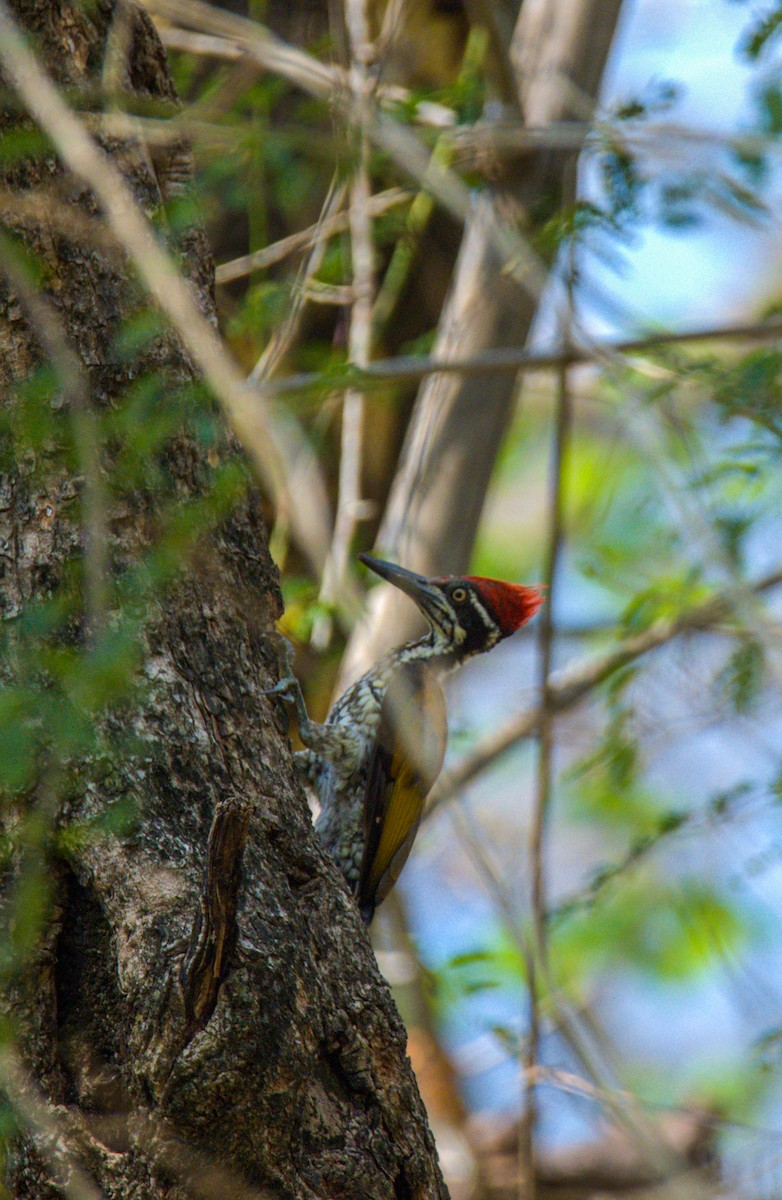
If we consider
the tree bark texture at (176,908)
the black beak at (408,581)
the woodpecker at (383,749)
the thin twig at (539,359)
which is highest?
the thin twig at (539,359)

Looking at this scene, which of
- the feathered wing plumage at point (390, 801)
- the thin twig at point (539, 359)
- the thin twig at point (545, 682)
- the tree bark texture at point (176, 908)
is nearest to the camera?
the tree bark texture at point (176, 908)

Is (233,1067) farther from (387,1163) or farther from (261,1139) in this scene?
(387,1163)

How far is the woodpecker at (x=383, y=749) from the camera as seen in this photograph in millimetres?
3893

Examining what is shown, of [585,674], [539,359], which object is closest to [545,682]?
[539,359]

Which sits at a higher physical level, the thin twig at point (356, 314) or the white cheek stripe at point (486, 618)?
the thin twig at point (356, 314)

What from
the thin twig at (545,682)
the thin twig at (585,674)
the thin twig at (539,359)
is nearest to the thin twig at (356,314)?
the thin twig at (539,359)

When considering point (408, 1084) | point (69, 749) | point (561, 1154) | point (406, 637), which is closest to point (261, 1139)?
point (408, 1084)

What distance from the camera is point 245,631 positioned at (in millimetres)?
2553

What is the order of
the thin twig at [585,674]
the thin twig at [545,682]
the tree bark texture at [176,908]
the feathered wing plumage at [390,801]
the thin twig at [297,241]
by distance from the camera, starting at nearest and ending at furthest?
the tree bark texture at [176,908], the thin twig at [545,682], the feathered wing plumage at [390,801], the thin twig at [297,241], the thin twig at [585,674]

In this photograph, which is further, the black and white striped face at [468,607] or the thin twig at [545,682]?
the black and white striped face at [468,607]

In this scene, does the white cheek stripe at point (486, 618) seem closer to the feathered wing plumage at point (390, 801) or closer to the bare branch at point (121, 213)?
the feathered wing plumage at point (390, 801)

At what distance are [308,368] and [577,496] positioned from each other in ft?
10.9

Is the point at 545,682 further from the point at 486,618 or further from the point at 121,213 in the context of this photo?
the point at 121,213

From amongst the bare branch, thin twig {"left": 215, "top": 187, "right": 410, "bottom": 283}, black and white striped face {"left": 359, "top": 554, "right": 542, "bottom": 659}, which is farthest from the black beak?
the bare branch
